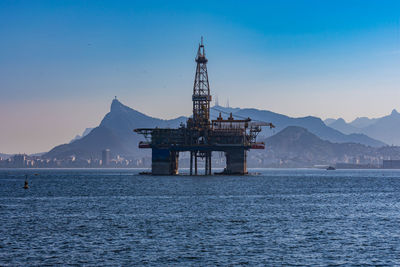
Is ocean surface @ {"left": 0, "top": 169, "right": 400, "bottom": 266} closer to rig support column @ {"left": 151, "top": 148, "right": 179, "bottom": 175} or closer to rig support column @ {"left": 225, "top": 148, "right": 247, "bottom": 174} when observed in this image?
rig support column @ {"left": 225, "top": 148, "right": 247, "bottom": 174}

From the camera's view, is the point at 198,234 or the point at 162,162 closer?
the point at 198,234

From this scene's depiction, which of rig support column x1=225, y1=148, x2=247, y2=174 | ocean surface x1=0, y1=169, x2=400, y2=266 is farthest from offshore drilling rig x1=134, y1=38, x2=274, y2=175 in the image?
ocean surface x1=0, y1=169, x2=400, y2=266

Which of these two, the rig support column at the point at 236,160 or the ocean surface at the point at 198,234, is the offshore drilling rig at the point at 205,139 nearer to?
the rig support column at the point at 236,160

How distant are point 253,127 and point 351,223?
12143 centimetres

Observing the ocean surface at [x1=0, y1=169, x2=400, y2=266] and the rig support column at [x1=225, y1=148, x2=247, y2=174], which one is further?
the rig support column at [x1=225, y1=148, x2=247, y2=174]

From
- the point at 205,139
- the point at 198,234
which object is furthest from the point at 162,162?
the point at 198,234

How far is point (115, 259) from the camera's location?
40.8 m

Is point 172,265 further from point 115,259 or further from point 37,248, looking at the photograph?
point 37,248

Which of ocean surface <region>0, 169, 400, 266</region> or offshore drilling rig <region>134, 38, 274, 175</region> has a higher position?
offshore drilling rig <region>134, 38, 274, 175</region>

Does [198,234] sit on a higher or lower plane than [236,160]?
lower

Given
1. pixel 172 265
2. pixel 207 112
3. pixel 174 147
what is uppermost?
pixel 207 112

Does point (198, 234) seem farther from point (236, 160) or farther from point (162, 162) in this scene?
point (162, 162)

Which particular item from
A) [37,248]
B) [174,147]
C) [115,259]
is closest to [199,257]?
[115,259]

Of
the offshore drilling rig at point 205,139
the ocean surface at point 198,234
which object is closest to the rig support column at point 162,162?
the offshore drilling rig at point 205,139
